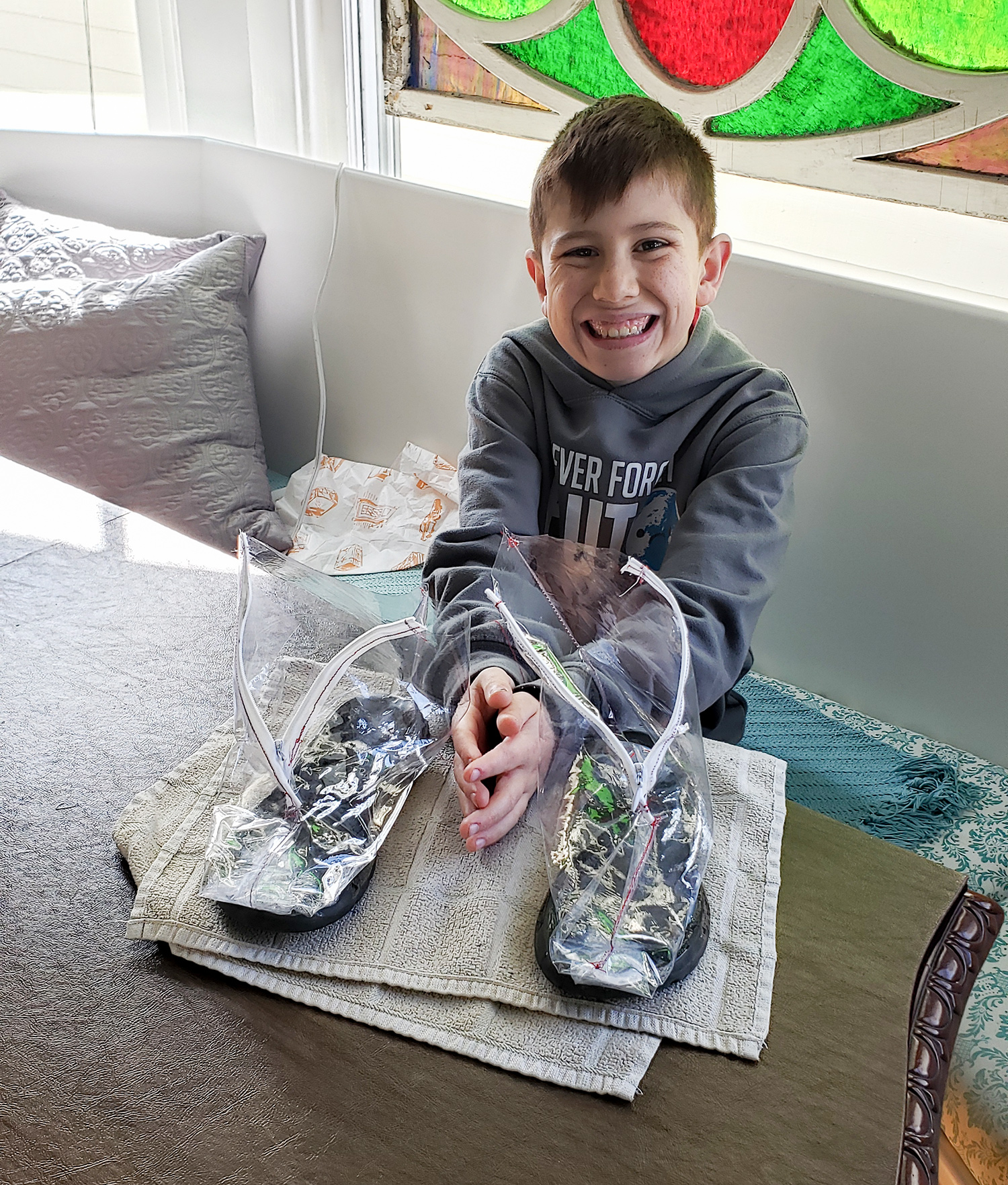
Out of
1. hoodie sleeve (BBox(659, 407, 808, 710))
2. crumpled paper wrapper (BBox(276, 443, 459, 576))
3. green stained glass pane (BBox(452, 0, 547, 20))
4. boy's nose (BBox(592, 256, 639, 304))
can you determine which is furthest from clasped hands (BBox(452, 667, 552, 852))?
green stained glass pane (BBox(452, 0, 547, 20))

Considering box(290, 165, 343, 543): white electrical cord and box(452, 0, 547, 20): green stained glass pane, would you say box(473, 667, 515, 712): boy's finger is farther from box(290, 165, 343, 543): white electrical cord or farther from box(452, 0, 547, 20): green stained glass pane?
box(452, 0, 547, 20): green stained glass pane

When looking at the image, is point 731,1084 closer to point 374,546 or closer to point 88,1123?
point 88,1123

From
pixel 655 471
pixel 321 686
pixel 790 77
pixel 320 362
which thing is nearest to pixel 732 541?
pixel 655 471

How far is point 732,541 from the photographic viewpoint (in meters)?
0.95

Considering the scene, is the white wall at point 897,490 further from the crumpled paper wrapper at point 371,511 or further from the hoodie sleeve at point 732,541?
the crumpled paper wrapper at point 371,511

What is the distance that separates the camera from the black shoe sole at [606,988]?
56cm

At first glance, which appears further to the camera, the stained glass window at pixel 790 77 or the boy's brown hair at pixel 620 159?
the stained glass window at pixel 790 77

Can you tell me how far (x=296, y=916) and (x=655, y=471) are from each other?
0.64 meters

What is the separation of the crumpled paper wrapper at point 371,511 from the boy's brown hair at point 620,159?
692 millimetres

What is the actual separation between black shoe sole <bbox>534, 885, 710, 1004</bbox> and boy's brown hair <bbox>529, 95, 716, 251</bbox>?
65 cm

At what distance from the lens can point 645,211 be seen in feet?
3.06

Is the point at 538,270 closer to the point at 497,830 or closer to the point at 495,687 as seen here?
the point at 495,687

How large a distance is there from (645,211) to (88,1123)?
84 centimetres

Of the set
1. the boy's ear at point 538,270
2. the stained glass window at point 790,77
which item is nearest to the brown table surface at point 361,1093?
the boy's ear at point 538,270
